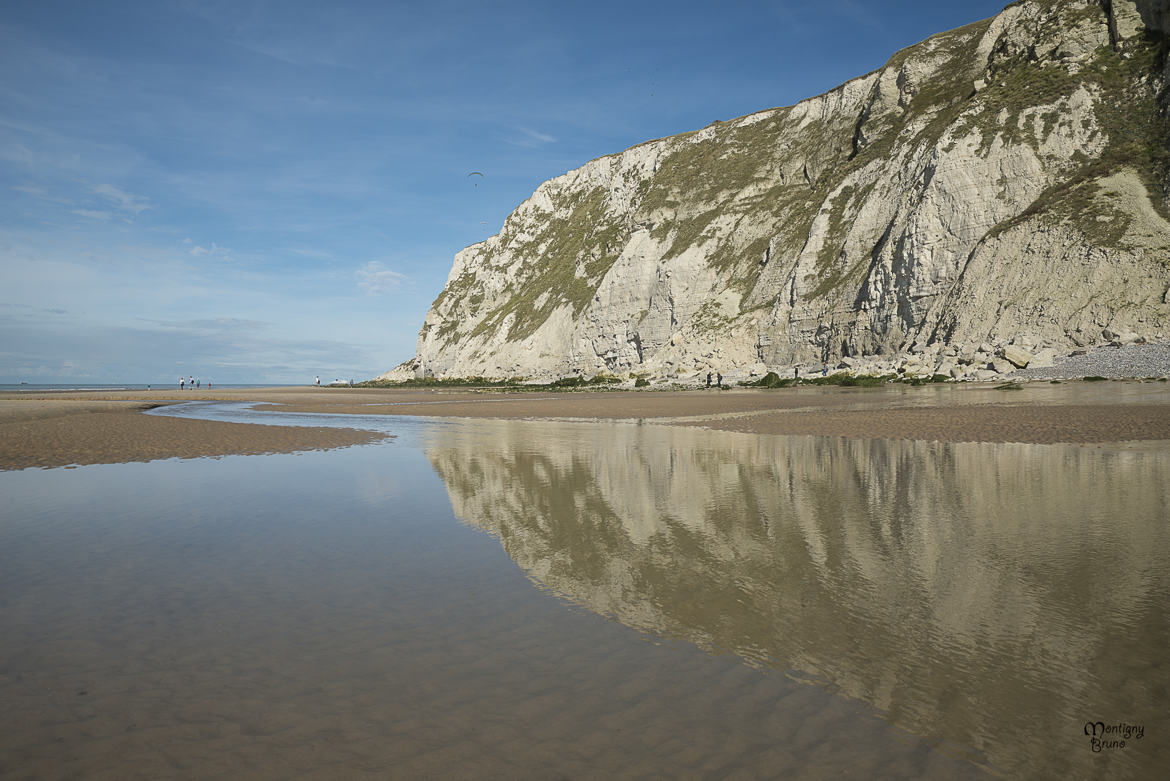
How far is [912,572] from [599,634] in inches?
124

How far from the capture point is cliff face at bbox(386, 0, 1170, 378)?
4006 centimetres

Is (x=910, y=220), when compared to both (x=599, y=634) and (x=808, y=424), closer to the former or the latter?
(x=808, y=424)

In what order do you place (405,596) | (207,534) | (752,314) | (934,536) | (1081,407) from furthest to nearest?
(752,314) < (1081,407) < (207,534) < (934,536) < (405,596)

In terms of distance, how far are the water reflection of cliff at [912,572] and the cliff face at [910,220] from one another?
34616mm

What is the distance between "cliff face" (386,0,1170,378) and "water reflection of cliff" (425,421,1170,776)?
1363 inches

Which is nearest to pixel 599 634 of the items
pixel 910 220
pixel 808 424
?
pixel 808 424

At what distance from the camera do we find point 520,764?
3117mm

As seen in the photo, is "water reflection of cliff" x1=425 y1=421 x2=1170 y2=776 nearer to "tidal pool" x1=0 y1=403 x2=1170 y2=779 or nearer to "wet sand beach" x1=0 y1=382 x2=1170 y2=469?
"tidal pool" x1=0 y1=403 x2=1170 y2=779

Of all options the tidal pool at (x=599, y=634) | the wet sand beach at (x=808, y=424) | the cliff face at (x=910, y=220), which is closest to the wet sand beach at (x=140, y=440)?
the wet sand beach at (x=808, y=424)

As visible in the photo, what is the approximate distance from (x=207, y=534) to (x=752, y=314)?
58529 mm

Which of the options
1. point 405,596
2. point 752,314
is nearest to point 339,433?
point 405,596

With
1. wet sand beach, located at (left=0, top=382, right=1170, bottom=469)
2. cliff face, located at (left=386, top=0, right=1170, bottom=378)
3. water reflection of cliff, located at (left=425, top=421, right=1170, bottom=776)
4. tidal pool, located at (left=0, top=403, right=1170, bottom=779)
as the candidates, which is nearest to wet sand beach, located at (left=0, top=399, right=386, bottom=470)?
wet sand beach, located at (left=0, top=382, right=1170, bottom=469)

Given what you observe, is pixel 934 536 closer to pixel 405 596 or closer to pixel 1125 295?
pixel 405 596

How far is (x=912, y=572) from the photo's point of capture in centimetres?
595
